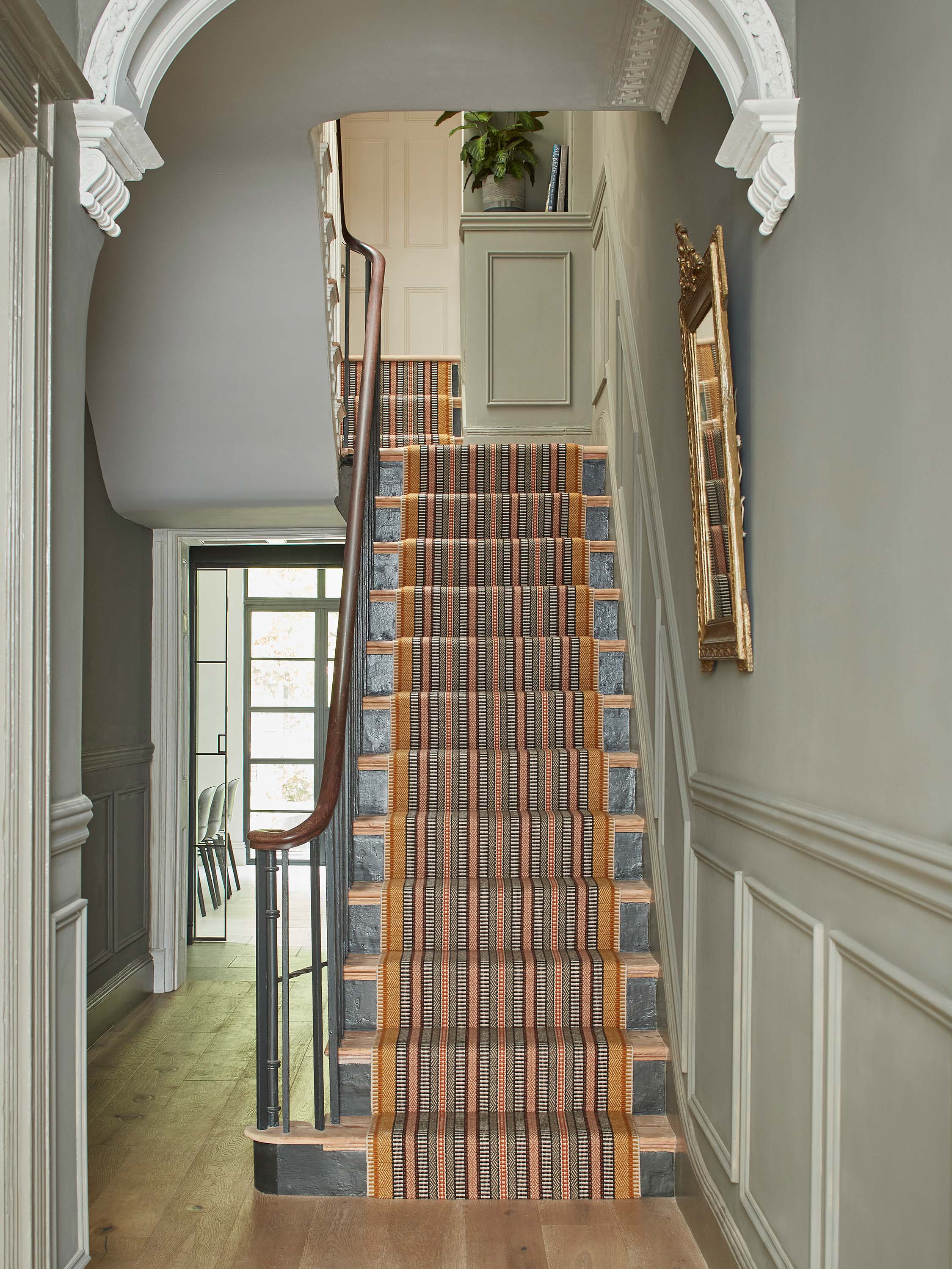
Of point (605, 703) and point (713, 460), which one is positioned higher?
point (713, 460)

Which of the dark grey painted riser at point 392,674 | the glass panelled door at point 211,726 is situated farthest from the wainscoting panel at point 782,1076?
the glass panelled door at point 211,726

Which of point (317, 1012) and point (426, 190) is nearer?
point (317, 1012)

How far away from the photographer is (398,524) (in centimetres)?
482

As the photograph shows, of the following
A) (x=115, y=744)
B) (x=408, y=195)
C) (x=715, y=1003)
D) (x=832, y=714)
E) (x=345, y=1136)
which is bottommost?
(x=345, y=1136)

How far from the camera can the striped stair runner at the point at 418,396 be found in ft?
23.9

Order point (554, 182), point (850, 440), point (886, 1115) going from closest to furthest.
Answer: point (886, 1115) < point (850, 440) < point (554, 182)

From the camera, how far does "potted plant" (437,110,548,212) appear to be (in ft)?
19.0

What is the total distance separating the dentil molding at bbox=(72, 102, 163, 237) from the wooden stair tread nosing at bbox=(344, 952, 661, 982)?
2.03 m

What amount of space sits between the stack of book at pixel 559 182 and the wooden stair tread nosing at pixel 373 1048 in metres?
4.21

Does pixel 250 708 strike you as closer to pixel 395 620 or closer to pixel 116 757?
pixel 116 757

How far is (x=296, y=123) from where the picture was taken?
294 centimetres

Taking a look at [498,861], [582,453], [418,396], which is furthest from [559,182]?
[498,861]

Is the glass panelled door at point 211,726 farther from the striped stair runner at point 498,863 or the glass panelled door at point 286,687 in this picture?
the striped stair runner at point 498,863

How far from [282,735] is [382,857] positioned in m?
3.72
